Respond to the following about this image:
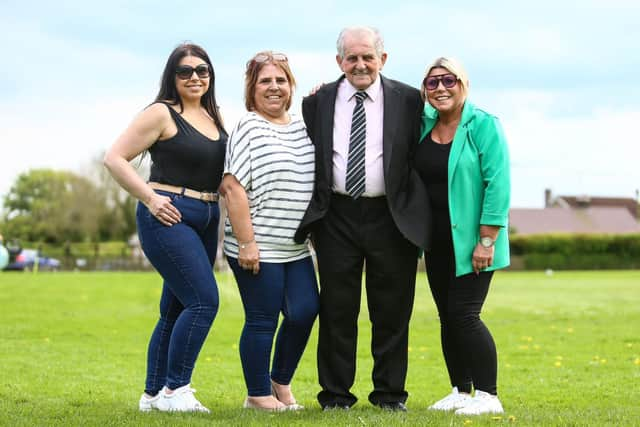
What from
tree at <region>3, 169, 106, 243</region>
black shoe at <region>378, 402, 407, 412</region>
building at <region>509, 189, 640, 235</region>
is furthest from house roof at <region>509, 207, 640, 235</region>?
black shoe at <region>378, 402, 407, 412</region>

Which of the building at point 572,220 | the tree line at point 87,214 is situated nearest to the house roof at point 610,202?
the building at point 572,220

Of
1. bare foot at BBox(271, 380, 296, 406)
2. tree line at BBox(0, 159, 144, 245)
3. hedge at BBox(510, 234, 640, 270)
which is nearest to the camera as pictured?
bare foot at BBox(271, 380, 296, 406)

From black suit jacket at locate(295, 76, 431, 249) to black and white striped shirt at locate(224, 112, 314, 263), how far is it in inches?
3.1

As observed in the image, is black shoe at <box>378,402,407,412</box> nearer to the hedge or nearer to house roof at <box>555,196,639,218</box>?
the hedge

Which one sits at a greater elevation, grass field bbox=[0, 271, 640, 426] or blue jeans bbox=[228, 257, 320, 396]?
blue jeans bbox=[228, 257, 320, 396]

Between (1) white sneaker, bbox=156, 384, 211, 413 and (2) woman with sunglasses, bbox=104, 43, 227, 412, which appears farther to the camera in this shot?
(1) white sneaker, bbox=156, 384, 211, 413

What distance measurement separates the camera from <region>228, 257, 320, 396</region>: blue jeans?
574 cm

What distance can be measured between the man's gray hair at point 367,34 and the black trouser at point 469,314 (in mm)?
1448

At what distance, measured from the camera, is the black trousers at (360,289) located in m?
5.73

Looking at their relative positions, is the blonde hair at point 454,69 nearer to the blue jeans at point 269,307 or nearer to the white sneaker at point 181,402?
the blue jeans at point 269,307

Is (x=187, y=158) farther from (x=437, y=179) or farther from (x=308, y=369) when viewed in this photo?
(x=308, y=369)

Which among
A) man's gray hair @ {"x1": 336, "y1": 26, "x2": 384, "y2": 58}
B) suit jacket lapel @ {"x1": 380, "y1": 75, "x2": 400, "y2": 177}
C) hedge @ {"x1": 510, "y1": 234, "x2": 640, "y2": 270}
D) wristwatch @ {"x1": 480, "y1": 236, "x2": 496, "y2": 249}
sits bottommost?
hedge @ {"x1": 510, "y1": 234, "x2": 640, "y2": 270}

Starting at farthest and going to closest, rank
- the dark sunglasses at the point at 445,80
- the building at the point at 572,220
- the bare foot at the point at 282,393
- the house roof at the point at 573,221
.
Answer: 1. the house roof at the point at 573,221
2. the building at the point at 572,220
3. the bare foot at the point at 282,393
4. the dark sunglasses at the point at 445,80

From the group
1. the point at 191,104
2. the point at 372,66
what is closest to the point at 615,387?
the point at 372,66
